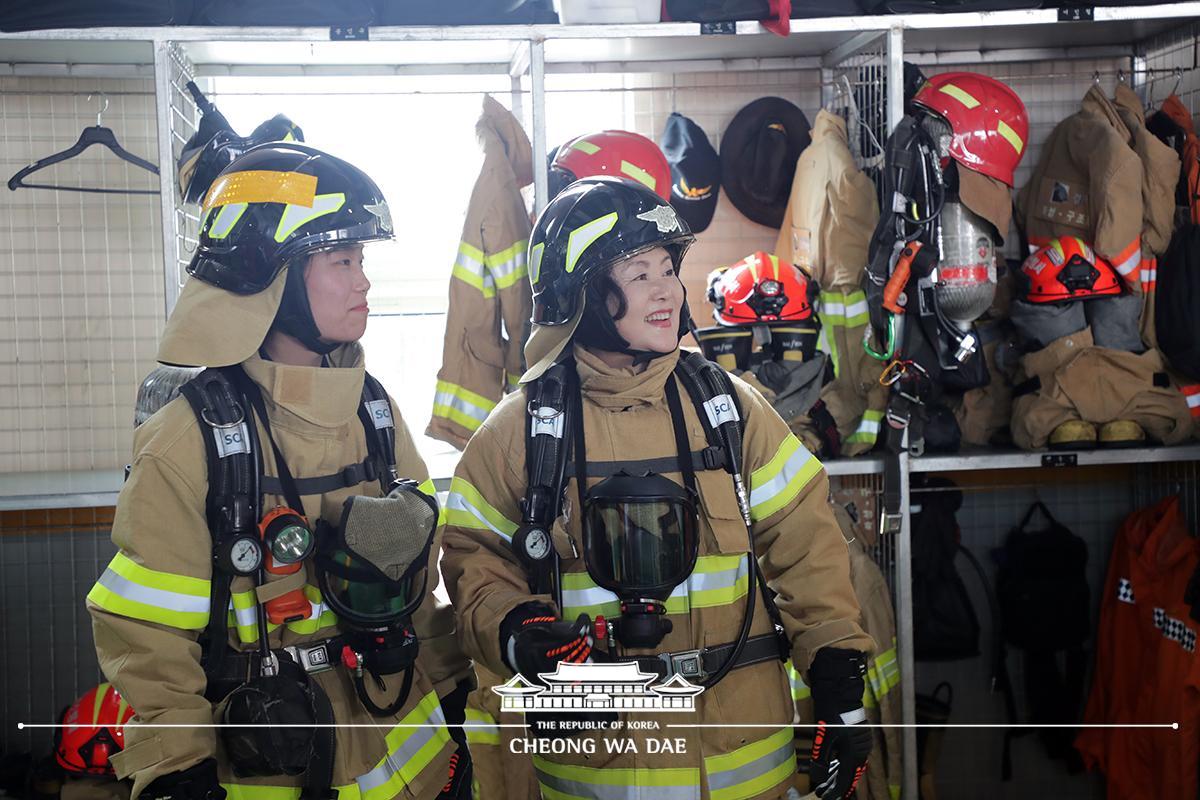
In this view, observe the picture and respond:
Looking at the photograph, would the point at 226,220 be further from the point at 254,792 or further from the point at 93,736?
the point at 93,736

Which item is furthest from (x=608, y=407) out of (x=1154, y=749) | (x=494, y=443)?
(x=1154, y=749)

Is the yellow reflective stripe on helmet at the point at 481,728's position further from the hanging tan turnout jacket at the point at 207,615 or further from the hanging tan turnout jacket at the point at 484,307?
the hanging tan turnout jacket at the point at 484,307

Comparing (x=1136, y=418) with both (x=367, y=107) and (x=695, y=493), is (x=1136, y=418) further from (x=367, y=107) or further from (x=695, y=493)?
(x=367, y=107)

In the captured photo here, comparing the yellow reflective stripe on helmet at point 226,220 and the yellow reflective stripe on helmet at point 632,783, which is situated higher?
the yellow reflective stripe on helmet at point 226,220

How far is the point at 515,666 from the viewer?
7.23 ft

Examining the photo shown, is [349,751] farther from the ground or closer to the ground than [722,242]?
closer to the ground

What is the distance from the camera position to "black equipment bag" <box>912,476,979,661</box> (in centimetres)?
478

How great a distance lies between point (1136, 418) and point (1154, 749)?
126 cm

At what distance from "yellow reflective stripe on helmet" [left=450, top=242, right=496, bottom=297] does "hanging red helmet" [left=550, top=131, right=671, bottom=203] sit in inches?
15.0

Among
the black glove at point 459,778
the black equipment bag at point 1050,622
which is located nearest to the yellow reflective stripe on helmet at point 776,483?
the black glove at point 459,778

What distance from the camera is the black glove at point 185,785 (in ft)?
6.56

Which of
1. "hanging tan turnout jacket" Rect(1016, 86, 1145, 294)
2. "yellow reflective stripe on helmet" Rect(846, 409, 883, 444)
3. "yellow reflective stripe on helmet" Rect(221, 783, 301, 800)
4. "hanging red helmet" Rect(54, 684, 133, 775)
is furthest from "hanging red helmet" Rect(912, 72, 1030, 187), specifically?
"hanging red helmet" Rect(54, 684, 133, 775)

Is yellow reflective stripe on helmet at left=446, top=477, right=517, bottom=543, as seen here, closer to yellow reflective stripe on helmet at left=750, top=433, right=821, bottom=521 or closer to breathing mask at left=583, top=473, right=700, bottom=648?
breathing mask at left=583, top=473, right=700, bottom=648

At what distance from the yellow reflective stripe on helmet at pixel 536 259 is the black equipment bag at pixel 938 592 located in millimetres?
2672
